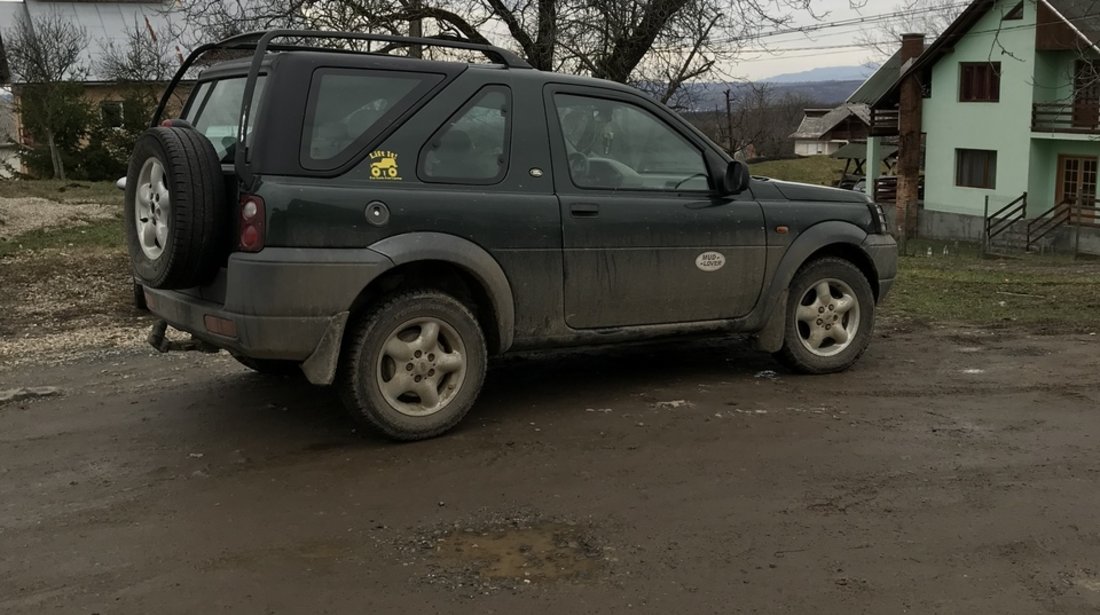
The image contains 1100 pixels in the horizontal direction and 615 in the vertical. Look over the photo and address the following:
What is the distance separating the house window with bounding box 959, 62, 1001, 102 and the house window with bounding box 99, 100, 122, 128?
3278 cm

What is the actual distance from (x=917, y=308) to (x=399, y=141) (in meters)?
6.14

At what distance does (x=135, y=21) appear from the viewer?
46219mm

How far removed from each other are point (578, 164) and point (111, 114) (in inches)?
1380

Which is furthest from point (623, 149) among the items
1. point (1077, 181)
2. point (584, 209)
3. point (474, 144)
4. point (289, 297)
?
point (1077, 181)

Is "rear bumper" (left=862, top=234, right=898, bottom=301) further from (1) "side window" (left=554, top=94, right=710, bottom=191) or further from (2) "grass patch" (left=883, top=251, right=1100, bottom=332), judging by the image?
(2) "grass patch" (left=883, top=251, right=1100, bottom=332)

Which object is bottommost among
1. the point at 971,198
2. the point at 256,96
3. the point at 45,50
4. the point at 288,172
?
the point at 971,198

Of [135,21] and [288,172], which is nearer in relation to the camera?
[288,172]

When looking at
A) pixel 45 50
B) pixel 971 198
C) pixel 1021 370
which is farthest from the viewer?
Answer: pixel 971 198

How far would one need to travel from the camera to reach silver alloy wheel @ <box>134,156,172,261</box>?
17.0 feet

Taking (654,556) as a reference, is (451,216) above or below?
above

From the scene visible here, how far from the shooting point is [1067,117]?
4022 cm

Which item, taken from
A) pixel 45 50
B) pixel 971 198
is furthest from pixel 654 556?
pixel 971 198

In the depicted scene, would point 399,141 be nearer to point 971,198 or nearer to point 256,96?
point 256,96

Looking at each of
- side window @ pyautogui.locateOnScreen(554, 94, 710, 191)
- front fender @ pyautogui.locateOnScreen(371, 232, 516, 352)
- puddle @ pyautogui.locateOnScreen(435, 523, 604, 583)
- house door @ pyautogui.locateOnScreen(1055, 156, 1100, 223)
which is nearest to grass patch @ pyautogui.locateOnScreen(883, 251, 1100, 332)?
side window @ pyautogui.locateOnScreen(554, 94, 710, 191)
